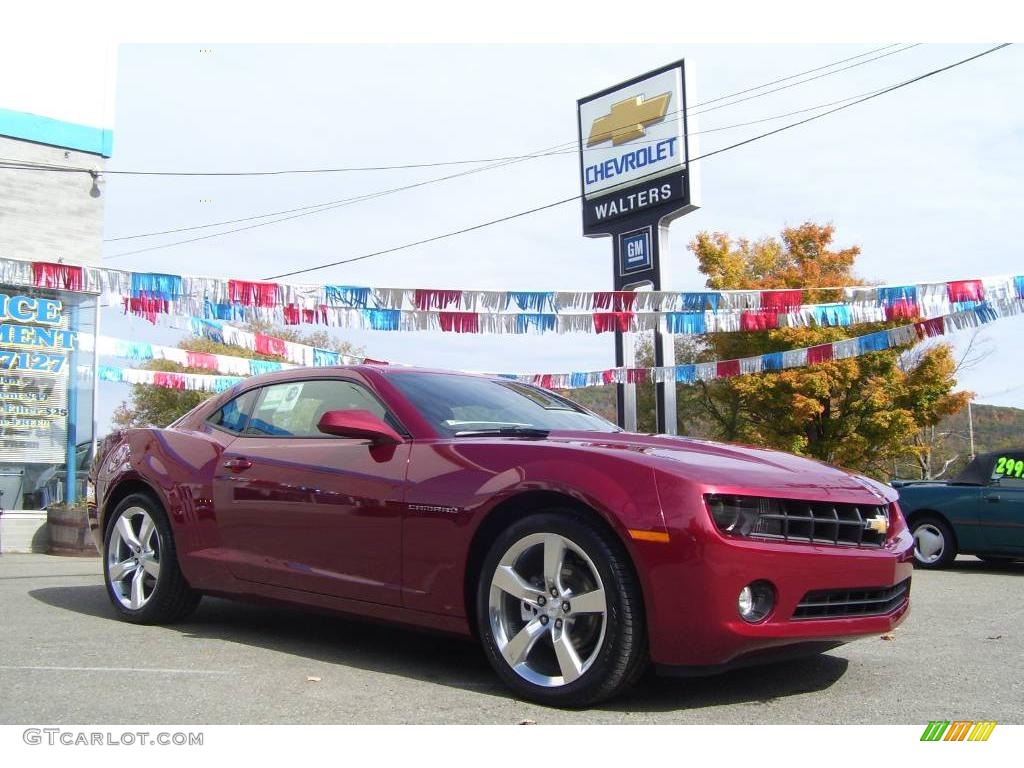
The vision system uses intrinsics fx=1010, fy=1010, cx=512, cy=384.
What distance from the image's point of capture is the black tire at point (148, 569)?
557 centimetres

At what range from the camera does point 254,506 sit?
5.05 metres

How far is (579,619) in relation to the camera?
3896 millimetres

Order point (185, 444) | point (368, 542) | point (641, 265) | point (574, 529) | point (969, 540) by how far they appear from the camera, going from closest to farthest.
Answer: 1. point (574, 529)
2. point (368, 542)
3. point (185, 444)
4. point (969, 540)
5. point (641, 265)

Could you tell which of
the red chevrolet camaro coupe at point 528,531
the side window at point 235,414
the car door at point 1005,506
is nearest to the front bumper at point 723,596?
the red chevrolet camaro coupe at point 528,531

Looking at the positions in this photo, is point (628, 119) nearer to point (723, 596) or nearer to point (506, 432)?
point (506, 432)

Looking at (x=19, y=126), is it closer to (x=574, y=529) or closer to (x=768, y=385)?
(x=574, y=529)

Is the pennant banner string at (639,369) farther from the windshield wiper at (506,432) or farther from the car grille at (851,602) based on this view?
the car grille at (851,602)

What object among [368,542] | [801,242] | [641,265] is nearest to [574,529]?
[368,542]

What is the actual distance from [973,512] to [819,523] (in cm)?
778

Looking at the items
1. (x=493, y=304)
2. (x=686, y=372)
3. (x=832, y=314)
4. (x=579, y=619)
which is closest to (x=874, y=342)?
(x=832, y=314)

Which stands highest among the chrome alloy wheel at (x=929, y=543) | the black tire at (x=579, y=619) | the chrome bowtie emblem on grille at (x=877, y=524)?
the chrome bowtie emblem on grille at (x=877, y=524)

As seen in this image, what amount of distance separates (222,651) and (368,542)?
1073mm

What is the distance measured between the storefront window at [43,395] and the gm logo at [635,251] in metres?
11.2

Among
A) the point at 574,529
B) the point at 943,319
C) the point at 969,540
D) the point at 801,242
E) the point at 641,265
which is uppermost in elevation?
the point at 801,242
